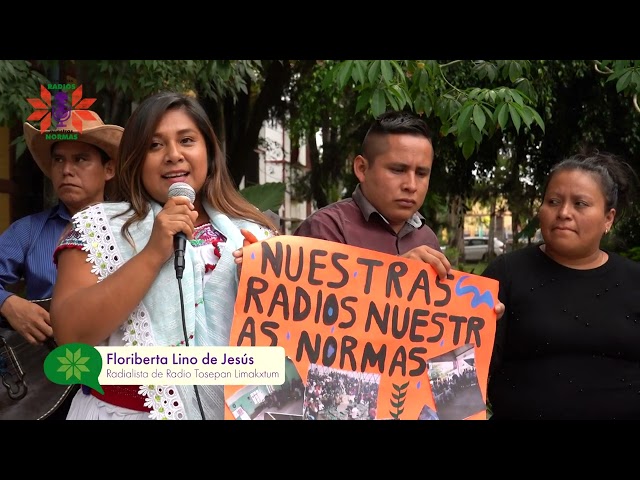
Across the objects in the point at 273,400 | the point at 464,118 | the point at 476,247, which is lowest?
the point at 476,247

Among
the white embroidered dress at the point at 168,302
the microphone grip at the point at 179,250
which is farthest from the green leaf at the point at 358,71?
the microphone grip at the point at 179,250

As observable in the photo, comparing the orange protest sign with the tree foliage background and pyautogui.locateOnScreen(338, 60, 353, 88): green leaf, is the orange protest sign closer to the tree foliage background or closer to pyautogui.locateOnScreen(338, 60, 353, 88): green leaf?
the tree foliage background

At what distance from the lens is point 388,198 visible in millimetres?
2340

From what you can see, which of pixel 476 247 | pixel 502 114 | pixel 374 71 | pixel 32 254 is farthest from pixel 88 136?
pixel 476 247

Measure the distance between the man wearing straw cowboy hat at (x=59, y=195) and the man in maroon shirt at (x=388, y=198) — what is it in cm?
84

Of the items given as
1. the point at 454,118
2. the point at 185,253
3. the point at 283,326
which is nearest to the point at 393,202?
the point at 283,326

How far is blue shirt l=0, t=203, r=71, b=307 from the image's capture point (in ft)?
8.82

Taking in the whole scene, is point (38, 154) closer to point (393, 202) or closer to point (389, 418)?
point (393, 202)

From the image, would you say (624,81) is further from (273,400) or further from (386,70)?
(273,400)

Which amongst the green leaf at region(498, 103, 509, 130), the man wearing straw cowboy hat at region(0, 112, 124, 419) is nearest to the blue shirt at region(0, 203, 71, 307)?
the man wearing straw cowboy hat at region(0, 112, 124, 419)

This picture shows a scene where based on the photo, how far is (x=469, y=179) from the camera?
8211mm

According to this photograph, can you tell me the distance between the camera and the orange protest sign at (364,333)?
83.7 inches

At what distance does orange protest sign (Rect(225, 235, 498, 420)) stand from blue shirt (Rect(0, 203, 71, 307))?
99 cm

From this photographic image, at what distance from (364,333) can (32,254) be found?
131cm
